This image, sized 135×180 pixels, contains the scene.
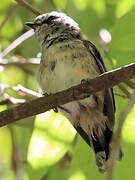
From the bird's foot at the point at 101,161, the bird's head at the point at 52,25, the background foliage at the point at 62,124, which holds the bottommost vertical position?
the bird's foot at the point at 101,161

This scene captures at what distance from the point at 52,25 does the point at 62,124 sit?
38.1 inches

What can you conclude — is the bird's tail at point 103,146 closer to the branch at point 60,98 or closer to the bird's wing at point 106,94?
the bird's wing at point 106,94

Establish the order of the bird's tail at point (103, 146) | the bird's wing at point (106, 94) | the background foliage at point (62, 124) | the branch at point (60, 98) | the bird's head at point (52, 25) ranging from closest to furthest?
the branch at point (60, 98) < the background foliage at point (62, 124) < the bird's tail at point (103, 146) < the bird's wing at point (106, 94) < the bird's head at point (52, 25)

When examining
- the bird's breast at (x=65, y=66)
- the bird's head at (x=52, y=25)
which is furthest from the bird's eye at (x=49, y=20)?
the bird's breast at (x=65, y=66)

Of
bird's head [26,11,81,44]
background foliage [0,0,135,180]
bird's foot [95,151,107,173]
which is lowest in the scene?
bird's foot [95,151,107,173]

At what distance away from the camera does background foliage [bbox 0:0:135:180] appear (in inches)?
93.1

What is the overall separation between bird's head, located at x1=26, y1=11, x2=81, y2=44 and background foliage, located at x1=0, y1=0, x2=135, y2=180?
0.64 ft

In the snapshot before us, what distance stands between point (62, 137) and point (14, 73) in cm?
147

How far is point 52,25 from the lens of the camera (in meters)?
3.42

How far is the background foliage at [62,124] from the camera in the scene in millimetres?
2365

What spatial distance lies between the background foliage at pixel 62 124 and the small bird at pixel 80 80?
3.8 inches

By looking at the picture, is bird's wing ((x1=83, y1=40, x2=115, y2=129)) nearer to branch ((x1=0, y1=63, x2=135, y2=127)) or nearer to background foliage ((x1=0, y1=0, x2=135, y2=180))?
background foliage ((x1=0, y1=0, x2=135, y2=180))

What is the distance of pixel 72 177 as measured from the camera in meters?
2.27

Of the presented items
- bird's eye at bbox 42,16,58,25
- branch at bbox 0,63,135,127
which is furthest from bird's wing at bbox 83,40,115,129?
branch at bbox 0,63,135,127
